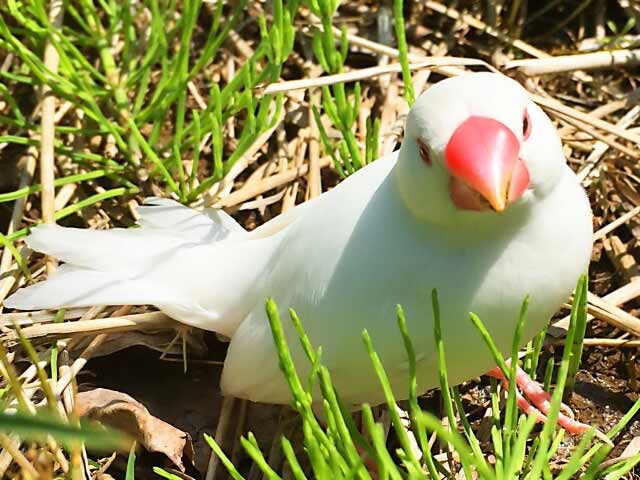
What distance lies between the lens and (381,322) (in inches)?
59.3

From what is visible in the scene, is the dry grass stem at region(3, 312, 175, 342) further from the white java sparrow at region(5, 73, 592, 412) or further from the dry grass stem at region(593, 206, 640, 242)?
the dry grass stem at region(593, 206, 640, 242)

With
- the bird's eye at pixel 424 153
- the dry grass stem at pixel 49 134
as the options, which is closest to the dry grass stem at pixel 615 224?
the bird's eye at pixel 424 153

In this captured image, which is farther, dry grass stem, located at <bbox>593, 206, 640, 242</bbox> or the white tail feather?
dry grass stem, located at <bbox>593, 206, 640, 242</bbox>

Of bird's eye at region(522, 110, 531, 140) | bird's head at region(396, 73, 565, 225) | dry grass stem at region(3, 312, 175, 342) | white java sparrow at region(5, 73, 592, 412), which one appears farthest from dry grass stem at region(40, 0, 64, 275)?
bird's eye at region(522, 110, 531, 140)

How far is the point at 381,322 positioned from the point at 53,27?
3.96 feet

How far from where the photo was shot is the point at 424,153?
1.33m

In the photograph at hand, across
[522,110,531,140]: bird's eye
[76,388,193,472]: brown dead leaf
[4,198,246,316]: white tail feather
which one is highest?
[522,110,531,140]: bird's eye

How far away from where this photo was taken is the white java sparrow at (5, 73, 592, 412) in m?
1.30

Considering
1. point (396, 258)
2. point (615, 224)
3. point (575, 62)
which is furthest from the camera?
point (575, 62)

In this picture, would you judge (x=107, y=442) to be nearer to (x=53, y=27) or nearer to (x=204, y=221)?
(x=204, y=221)

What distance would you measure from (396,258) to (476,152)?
1.01 feet

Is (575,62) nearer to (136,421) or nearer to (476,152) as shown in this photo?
(476,152)

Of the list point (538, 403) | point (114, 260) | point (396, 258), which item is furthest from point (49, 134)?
point (538, 403)

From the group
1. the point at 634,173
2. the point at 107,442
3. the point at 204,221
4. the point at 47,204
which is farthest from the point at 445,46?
the point at 107,442
